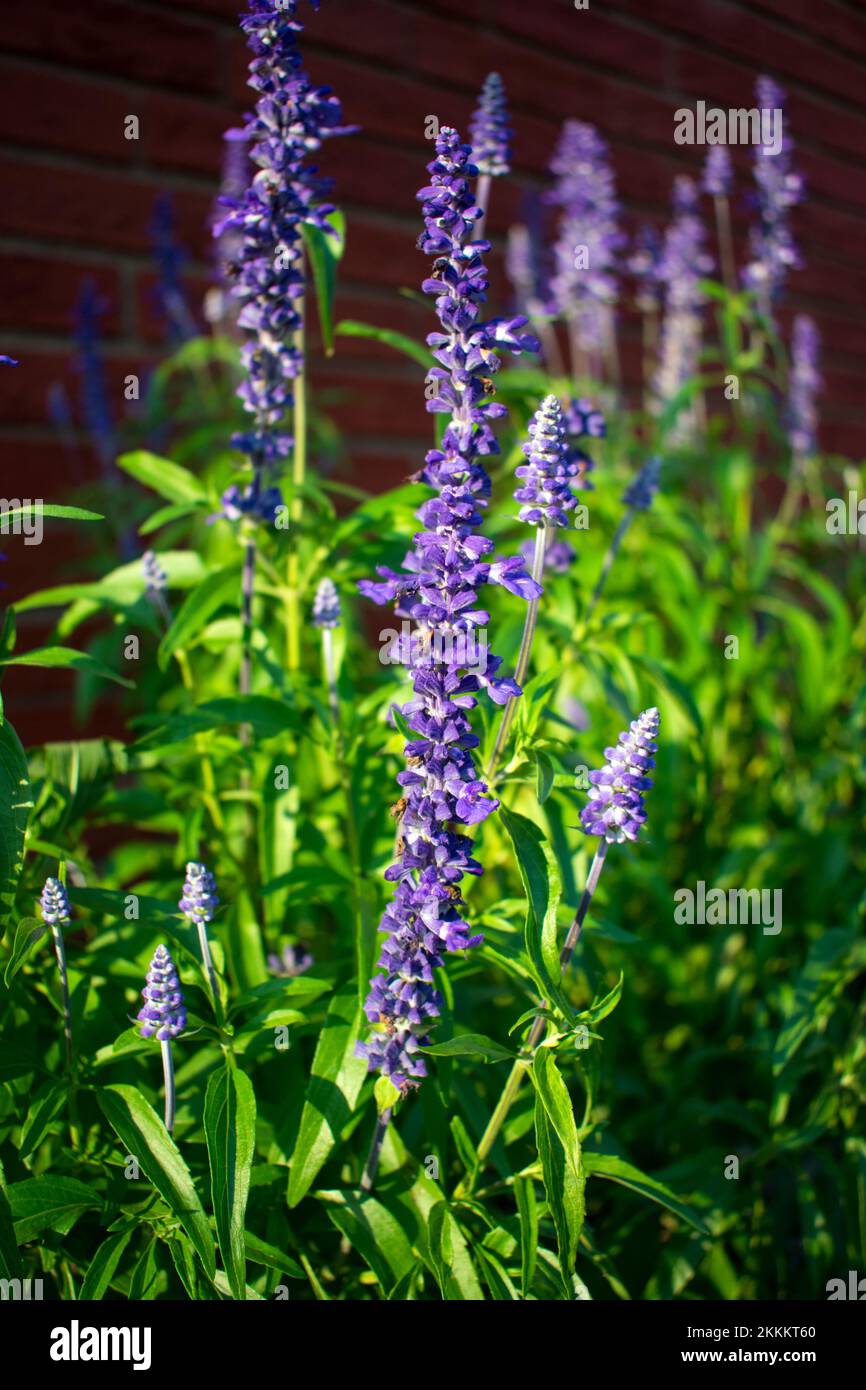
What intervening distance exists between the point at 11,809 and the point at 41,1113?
363mm

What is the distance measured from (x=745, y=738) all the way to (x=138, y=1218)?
1824 millimetres

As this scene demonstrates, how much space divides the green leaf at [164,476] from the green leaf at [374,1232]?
1.10m

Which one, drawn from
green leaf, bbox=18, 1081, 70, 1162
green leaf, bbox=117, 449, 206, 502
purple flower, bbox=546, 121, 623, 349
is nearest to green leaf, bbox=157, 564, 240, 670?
green leaf, bbox=117, 449, 206, 502

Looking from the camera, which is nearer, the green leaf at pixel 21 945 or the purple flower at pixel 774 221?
the green leaf at pixel 21 945

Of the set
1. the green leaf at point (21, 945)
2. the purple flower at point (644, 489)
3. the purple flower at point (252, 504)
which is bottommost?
the green leaf at point (21, 945)

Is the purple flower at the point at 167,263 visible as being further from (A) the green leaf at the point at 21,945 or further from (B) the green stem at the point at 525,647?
(A) the green leaf at the point at 21,945

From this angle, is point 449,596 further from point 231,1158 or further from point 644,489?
point 644,489

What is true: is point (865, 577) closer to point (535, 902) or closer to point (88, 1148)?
point (535, 902)

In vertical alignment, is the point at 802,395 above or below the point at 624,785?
above

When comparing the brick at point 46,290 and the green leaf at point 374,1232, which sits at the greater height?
the brick at point 46,290

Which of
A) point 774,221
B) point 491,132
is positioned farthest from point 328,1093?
point 774,221

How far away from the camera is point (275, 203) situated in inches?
58.5

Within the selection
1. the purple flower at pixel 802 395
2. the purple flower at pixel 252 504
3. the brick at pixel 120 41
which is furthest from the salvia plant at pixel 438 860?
the brick at pixel 120 41

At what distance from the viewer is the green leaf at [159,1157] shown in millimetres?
1199
